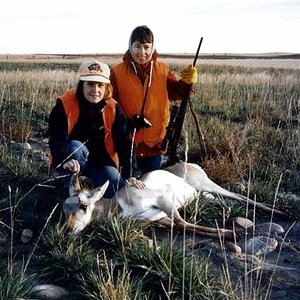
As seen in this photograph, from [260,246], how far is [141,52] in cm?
262

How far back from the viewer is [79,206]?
452 cm

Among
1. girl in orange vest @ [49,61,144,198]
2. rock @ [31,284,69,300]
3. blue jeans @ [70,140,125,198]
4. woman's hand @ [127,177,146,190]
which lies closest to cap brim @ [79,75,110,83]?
girl in orange vest @ [49,61,144,198]

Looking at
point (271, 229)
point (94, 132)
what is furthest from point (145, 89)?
point (271, 229)

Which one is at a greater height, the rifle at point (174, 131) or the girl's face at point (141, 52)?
the girl's face at point (141, 52)

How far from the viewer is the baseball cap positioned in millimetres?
5361

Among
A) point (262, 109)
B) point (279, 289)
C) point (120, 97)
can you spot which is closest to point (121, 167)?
point (120, 97)

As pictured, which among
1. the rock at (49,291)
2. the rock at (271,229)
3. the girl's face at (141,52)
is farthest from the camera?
the girl's face at (141,52)

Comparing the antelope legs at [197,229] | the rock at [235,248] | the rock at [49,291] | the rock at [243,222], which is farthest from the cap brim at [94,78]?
the rock at [49,291]

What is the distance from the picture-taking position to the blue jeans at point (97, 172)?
5.44 meters

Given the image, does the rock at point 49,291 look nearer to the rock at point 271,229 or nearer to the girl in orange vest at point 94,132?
the girl in orange vest at point 94,132

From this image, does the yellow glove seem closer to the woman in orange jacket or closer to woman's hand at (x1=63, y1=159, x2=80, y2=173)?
the woman in orange jacket

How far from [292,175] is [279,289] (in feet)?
10.4

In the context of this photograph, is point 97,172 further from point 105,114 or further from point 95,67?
point 95,67

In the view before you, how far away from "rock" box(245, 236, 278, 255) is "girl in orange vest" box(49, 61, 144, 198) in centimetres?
141
